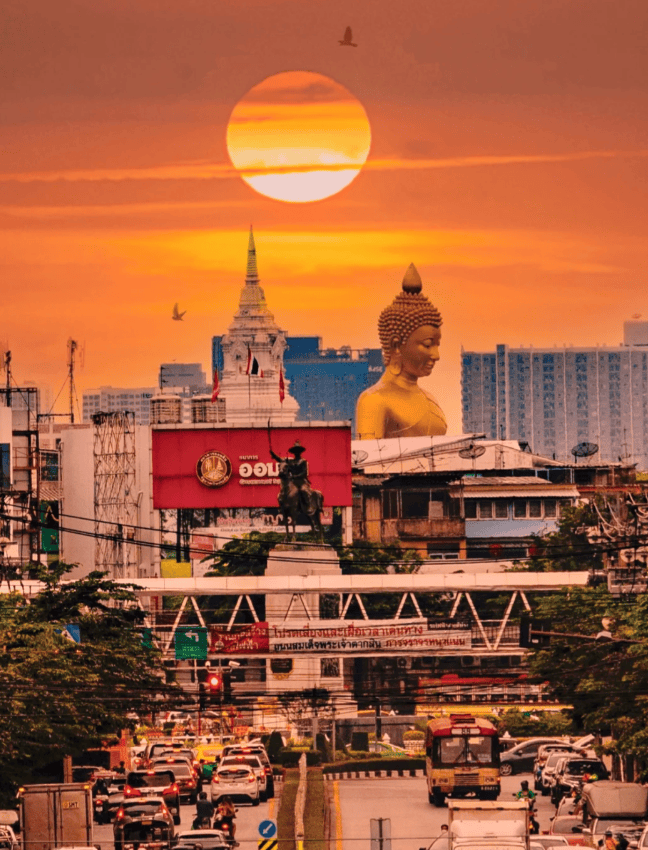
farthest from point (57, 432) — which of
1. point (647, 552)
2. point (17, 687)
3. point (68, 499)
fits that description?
point (17, 687)

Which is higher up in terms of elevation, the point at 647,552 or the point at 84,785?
the point at 647,552

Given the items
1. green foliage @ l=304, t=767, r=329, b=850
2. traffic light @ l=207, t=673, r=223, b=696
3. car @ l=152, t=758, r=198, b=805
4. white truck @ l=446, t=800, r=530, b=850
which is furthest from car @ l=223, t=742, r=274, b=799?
white truck @ l=446, t=800, r=530, b=850

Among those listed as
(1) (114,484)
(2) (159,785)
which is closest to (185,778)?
(2) (159,785)

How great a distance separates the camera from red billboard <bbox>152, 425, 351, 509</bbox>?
417ft

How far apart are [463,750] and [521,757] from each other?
16.1 m

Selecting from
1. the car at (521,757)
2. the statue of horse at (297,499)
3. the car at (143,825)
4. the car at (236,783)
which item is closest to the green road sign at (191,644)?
the statue of horse at (297,499)

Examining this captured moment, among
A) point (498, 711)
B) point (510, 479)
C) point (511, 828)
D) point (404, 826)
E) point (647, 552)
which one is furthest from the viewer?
point (510, 479)

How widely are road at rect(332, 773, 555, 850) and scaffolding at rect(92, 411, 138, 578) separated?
6506cm

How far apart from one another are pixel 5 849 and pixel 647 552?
38633 millimetres

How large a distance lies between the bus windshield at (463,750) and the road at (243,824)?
5.96m

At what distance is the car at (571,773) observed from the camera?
73125 millimetres

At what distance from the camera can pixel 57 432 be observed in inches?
7539

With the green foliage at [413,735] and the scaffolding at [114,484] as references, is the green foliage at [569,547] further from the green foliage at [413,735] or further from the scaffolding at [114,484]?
the green foliage at [413,735]

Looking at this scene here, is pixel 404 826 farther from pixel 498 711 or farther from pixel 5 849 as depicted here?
pixel 498 711
